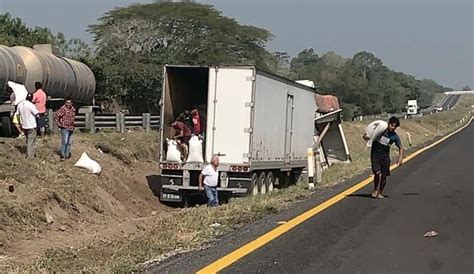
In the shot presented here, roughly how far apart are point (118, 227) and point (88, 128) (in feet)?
34.7

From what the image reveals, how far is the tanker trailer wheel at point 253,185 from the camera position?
18.9 metres

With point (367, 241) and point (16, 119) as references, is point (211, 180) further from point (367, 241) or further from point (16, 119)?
point (367, 241)

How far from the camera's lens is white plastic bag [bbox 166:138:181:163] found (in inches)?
766

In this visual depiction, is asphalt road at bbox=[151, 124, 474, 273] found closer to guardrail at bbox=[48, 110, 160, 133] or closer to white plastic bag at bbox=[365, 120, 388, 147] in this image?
white plastic bag at bbox=[365, 120, 388, 147]

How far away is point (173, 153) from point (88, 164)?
7.28ft

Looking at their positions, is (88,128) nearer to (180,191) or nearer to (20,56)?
(20,56)

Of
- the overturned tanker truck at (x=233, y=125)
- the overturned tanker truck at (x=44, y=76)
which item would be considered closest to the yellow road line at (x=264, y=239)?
the overturned tanker truck at (x=233, y=125)

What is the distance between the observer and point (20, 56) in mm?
23125

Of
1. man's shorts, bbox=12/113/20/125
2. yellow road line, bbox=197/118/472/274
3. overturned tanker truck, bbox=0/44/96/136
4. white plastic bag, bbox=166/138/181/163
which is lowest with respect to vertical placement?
yellow road line, bbox=197/118/472/274

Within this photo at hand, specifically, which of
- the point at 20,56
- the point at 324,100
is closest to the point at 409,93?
the point at 324,100

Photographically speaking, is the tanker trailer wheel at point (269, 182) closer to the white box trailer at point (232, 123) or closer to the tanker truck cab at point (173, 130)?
the white box trailer at point (232, 123)

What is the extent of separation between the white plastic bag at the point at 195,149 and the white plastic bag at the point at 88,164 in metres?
2.58

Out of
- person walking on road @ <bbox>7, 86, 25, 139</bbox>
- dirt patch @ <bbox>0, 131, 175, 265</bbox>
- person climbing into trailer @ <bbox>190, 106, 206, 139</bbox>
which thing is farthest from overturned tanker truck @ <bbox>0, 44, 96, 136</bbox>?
person climbing into trailer @ <bbox>190, 106, 206, 139</bbox>

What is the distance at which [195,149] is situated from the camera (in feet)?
62.6
